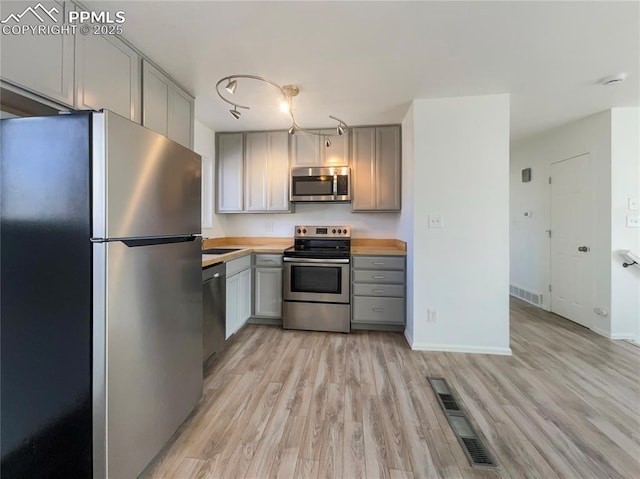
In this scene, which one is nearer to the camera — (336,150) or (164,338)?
(164,338)

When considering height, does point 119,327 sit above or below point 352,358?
above

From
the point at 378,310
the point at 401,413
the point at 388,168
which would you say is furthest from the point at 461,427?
the point at 388,168

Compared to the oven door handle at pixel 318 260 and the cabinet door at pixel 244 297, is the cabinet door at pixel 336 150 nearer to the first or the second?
the oven door handle at pixel 318 260

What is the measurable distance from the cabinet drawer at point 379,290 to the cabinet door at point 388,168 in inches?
36.7

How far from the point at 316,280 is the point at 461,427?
182cm

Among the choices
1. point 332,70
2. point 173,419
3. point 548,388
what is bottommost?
point 548,388

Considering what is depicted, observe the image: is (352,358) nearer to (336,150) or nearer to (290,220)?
(290,220)

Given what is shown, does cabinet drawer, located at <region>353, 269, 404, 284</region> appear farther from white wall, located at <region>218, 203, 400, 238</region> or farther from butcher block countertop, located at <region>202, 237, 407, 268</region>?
white wall, located at <region>218, 203, 400, 238</region>

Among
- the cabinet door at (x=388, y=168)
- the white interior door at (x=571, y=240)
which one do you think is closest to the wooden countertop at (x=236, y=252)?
the cabinet door at (x=388, y=168)

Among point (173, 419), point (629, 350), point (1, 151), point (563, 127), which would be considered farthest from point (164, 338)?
point (563, 127)

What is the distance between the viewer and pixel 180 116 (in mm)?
2309

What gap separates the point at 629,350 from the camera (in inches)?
103

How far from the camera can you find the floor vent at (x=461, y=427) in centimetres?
140

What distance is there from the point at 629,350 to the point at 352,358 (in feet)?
8.74
